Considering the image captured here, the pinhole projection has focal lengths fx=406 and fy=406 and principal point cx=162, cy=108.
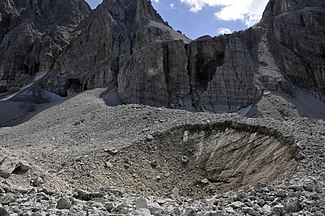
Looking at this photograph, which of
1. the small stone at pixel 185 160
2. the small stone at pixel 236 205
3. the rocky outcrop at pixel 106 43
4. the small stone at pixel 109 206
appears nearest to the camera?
the small stone at pixel 109 206

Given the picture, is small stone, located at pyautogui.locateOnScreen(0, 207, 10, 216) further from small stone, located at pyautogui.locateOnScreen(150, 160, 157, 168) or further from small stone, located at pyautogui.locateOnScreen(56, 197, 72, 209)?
small stone, located at pyautogui.locateOnScreen(150, 160, 157, 168)

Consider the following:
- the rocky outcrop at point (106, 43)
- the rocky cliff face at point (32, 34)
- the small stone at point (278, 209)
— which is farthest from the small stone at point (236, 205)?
the rocky cliff face at point (32, 34)

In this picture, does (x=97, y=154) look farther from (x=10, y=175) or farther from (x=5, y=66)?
(x=5, y=66)

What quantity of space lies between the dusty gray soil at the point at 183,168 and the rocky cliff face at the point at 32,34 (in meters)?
56.2

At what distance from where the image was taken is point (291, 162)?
13.9 metres

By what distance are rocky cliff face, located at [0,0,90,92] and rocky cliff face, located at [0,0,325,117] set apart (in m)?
18.5

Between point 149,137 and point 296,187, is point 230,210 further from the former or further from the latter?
point 149,137

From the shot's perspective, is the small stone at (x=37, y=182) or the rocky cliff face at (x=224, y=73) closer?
the small stone at (x=37, y=182)

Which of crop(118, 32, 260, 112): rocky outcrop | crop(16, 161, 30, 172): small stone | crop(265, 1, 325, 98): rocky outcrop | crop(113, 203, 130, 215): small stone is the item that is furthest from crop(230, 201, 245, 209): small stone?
crop(265, 1, 325, 98): rocky outcrop

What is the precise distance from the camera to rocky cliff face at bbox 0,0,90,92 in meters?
79.1

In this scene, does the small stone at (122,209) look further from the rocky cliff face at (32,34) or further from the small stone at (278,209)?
the rocky cliff face at (32,34)

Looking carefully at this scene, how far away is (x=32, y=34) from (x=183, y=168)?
76451 mm

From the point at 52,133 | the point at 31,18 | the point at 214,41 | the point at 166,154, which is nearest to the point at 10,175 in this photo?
the point at 166,154

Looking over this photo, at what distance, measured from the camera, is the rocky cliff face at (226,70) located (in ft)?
136
